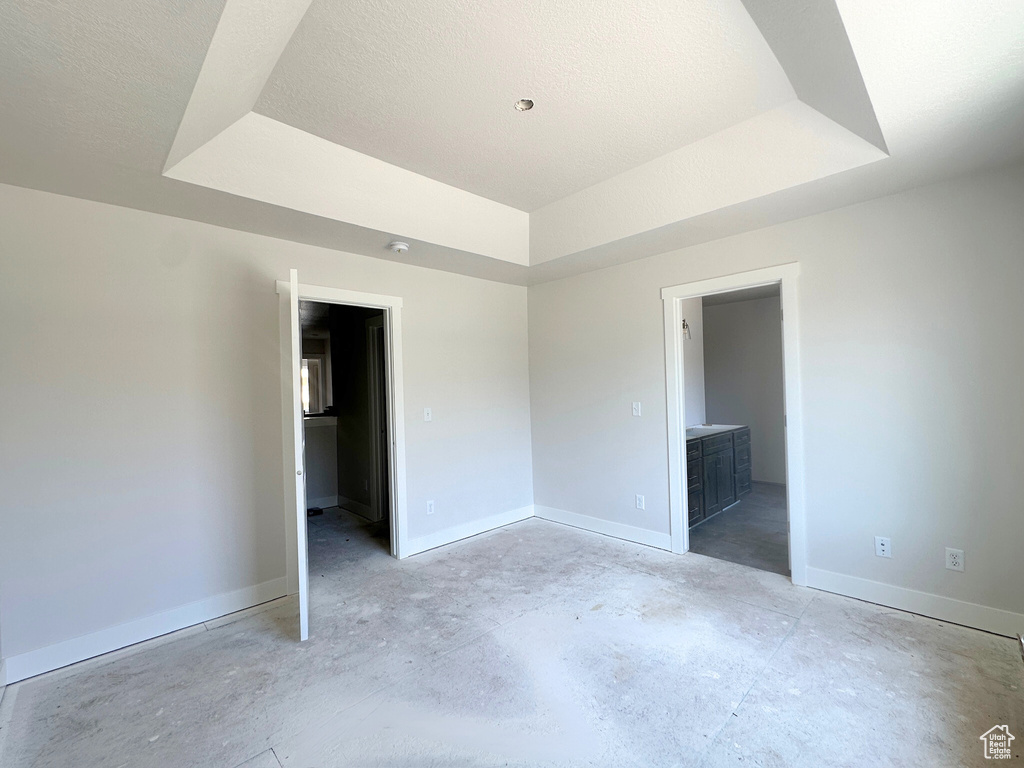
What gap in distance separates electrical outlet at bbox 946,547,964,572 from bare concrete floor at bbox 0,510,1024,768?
12.7 inches

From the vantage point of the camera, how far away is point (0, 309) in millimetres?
2293

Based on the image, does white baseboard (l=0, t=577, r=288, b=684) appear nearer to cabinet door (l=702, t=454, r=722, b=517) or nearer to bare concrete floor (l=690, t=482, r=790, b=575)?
bare concrete floor (l=690, t=482, r=790, b=575)

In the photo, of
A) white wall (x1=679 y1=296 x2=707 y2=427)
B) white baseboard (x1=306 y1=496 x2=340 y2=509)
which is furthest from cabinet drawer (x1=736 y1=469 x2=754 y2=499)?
white baseboard (x1=306 y1=496 x2=340 y2=509)

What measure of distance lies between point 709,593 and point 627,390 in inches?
65.6

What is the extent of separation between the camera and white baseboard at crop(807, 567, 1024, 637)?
2424mm

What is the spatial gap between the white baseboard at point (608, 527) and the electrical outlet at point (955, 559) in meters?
1.66

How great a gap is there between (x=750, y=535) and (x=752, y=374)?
9.56 ft

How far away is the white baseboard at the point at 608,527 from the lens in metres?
3.86

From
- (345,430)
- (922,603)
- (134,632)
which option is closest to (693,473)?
(922,603)

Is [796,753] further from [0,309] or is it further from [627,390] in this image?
[0,309]

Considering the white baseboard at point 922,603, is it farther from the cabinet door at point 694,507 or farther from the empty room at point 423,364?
the cabinet door at point 694,507

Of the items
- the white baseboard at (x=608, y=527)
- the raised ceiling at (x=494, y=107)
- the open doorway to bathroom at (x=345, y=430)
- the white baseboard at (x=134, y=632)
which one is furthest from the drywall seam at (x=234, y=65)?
the white baseboard at (x=608, y=527)

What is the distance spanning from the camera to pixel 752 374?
636 centimetres

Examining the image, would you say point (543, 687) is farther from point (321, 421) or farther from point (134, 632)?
point (321, 421)
